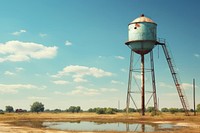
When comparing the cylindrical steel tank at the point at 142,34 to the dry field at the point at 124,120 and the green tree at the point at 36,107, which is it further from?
the green tree at the point at 36,107

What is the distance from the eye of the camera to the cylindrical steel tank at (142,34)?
56.8m

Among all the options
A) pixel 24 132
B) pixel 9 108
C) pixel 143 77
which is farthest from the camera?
pixel 9 108

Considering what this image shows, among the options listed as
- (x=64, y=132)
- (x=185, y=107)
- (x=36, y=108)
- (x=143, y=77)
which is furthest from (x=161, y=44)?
(x=36, y=108)

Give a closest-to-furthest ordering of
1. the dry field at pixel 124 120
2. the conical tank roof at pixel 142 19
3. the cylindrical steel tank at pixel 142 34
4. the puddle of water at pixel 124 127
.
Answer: the dry field at pixel 124 120 → the puddle of water at pixel 124 127 → the cylindrical steel tank at pixel 142 34 → the conical tank roof at pixel 142 19

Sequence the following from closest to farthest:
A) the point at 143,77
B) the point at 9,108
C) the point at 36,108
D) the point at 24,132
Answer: the point at 24,132, the point at 143,77, the point at 36,108, the point at 9,108

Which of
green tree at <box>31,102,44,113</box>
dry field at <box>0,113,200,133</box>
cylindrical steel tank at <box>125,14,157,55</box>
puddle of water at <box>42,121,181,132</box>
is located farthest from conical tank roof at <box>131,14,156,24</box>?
green tree at <box>31,102,44,113</box>

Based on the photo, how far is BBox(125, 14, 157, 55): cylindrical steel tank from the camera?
56.8m

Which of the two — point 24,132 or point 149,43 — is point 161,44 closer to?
point 149,43

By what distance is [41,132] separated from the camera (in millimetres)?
27594

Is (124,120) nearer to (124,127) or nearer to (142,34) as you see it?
(124,127)

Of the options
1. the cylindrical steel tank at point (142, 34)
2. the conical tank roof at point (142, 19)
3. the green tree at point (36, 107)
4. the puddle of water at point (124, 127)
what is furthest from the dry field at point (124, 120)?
the green tree at point (36, 107)

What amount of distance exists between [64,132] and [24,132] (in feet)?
11.7

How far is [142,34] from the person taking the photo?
56781 millimetres

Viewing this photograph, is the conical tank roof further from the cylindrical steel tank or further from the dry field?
the dry field
